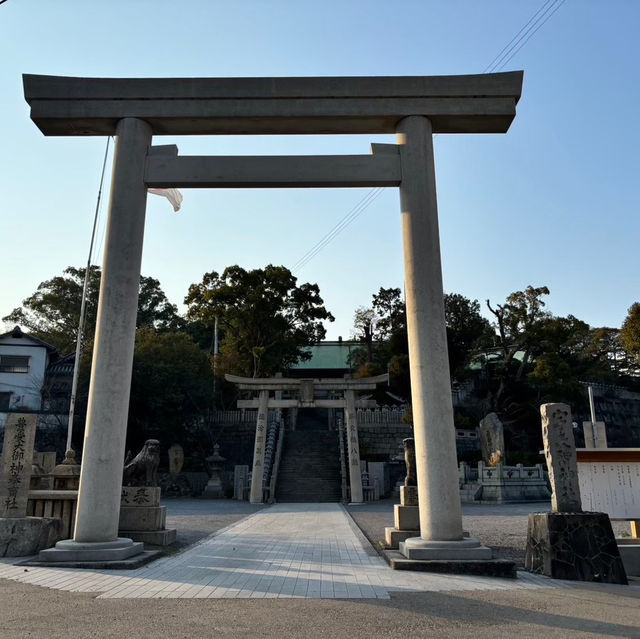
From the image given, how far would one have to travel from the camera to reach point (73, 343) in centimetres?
3659

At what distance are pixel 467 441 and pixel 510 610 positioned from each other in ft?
83.4

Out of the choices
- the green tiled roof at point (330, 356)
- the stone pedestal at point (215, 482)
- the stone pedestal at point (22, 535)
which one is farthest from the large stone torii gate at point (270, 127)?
the green tiled roof at point (330, 356)

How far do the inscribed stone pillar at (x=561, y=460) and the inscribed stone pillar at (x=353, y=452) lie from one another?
46.7 ft

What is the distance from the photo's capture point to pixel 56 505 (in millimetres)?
9516

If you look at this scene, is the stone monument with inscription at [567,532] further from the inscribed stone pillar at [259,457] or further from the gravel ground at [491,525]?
the inscribed stone pillar at [259,457]

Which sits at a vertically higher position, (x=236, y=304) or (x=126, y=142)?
(x=236, y=304)

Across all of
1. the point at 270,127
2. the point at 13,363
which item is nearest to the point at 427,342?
the point at 270,127

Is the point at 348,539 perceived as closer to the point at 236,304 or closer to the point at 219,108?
the point at 219,108

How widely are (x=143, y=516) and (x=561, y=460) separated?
6.75m

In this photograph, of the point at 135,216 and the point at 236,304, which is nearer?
the point at 135,216

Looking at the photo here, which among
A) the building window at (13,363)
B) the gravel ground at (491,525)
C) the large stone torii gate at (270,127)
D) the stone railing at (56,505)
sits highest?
the building window at (13,363)

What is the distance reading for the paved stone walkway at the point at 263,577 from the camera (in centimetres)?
595

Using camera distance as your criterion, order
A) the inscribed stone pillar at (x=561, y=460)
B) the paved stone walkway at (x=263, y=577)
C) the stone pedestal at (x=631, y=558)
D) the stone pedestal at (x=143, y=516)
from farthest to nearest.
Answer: the stone pedestal at (x=143, y=516)
the stone pedestal at (x=631, y=558)
the inscribed stone pillar at (x=561, y=460)
the paved stone walkway at (x=263, y=577)

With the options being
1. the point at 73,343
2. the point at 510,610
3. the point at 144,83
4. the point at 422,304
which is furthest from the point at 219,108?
the point at 73,343
